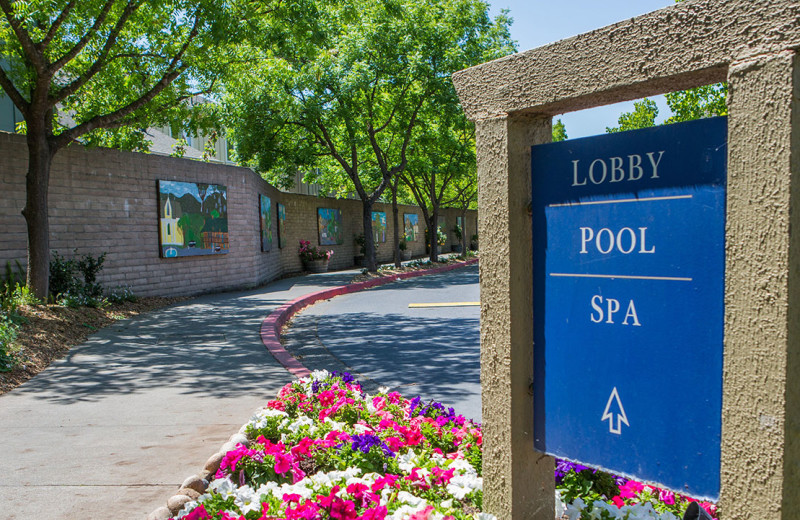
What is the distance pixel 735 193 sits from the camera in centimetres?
199

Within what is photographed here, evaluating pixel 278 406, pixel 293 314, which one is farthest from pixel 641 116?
pixel 278 406

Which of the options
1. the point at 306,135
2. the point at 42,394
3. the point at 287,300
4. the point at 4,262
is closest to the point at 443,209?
the point at 306,135

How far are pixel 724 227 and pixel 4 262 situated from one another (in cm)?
1185

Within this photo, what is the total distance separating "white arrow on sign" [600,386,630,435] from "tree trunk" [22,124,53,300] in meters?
10.1

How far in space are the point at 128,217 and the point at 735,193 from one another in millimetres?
13630

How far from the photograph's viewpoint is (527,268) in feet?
8.70

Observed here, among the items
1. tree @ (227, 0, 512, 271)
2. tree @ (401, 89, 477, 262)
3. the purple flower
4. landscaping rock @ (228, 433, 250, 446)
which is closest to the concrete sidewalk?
landscaping rock @ (228, 433, 250, 446)

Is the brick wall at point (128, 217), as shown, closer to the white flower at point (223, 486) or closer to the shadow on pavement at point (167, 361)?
the shadow on pavement at point (167, 361)

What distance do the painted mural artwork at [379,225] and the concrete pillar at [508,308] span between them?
29.6m

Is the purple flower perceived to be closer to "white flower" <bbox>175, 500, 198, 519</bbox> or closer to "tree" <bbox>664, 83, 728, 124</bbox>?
"white flower" <bbox>175, 500, 198, 519</bbox>

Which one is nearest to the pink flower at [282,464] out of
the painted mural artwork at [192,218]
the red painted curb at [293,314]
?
the red painted curb at [293,314]

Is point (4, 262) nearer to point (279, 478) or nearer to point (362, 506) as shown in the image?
point (279, 478)

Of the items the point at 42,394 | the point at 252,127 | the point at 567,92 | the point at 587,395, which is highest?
the point at 252,127

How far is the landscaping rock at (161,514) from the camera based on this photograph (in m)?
3.04
